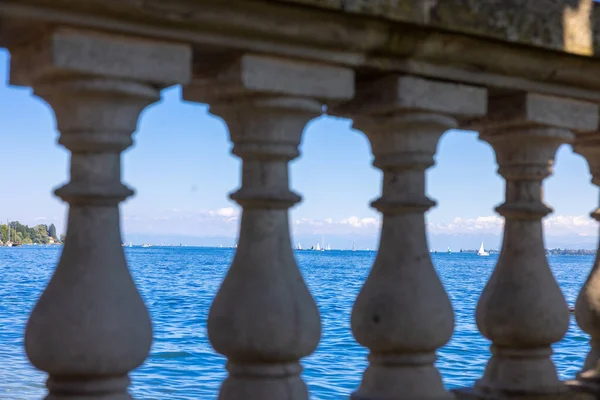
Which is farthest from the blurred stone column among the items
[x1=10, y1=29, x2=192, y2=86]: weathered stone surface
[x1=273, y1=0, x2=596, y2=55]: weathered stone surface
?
[x1=10, y1=29, x2=192, y2=86]: weathered stone surface

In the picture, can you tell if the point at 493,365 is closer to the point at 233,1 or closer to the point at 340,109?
the point at 340,109

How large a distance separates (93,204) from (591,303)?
292 centimetres

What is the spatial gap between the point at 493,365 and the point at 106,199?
221 cm

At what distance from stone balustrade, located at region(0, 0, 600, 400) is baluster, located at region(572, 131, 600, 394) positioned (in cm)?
56

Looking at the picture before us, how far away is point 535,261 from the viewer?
3939mm

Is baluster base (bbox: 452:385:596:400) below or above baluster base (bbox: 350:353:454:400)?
below

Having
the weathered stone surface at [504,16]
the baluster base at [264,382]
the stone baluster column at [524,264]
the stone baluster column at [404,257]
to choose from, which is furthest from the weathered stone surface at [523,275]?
the baluster base at [264,382]

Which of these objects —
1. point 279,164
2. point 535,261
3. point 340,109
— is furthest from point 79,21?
point 535,261

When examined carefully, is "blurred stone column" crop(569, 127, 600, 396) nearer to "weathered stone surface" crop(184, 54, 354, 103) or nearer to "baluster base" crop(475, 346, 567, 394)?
"baluster base" crop(475, 346, 567, 394)

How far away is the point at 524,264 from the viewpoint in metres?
3.93

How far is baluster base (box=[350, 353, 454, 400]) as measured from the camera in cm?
338

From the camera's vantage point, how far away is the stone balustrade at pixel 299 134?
2.67m

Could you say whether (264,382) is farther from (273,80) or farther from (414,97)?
(414,97)

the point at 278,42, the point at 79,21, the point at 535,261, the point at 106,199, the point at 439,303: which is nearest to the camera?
the point at 79,21
